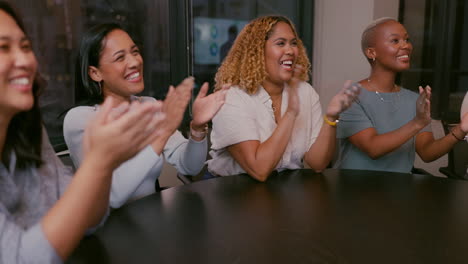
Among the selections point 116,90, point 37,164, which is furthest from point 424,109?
point 37,164

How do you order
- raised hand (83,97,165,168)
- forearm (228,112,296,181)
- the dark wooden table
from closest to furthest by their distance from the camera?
raised hand (83,97,165,168)
the dark wooden table
forearm (228,112,296,181)

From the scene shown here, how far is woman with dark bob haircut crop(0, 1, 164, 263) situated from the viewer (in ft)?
2.43

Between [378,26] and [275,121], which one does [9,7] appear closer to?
[275,121]

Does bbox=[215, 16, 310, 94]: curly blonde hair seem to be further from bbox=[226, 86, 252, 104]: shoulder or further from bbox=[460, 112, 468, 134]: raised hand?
bbox=[460, 112, 468, 134]: raised hand

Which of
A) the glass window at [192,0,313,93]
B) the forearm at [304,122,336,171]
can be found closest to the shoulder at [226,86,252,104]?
the forearm at [304,122,336,171]

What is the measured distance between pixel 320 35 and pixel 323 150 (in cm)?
196

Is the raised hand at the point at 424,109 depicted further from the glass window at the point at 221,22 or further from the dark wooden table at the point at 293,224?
the glass window at the point at 221,22

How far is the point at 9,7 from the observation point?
956mm

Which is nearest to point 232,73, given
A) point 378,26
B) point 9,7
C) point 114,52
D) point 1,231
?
point 114,52

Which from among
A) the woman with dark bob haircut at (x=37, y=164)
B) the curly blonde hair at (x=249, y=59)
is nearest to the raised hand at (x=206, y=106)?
the curly blonde hair at (x=249, y=59)

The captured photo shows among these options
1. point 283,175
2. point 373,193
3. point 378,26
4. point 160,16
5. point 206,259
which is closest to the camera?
point 206,259

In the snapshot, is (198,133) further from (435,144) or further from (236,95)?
(435,144)

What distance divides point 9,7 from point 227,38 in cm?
258

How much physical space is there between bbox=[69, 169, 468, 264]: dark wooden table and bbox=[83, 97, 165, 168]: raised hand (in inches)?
11.7
